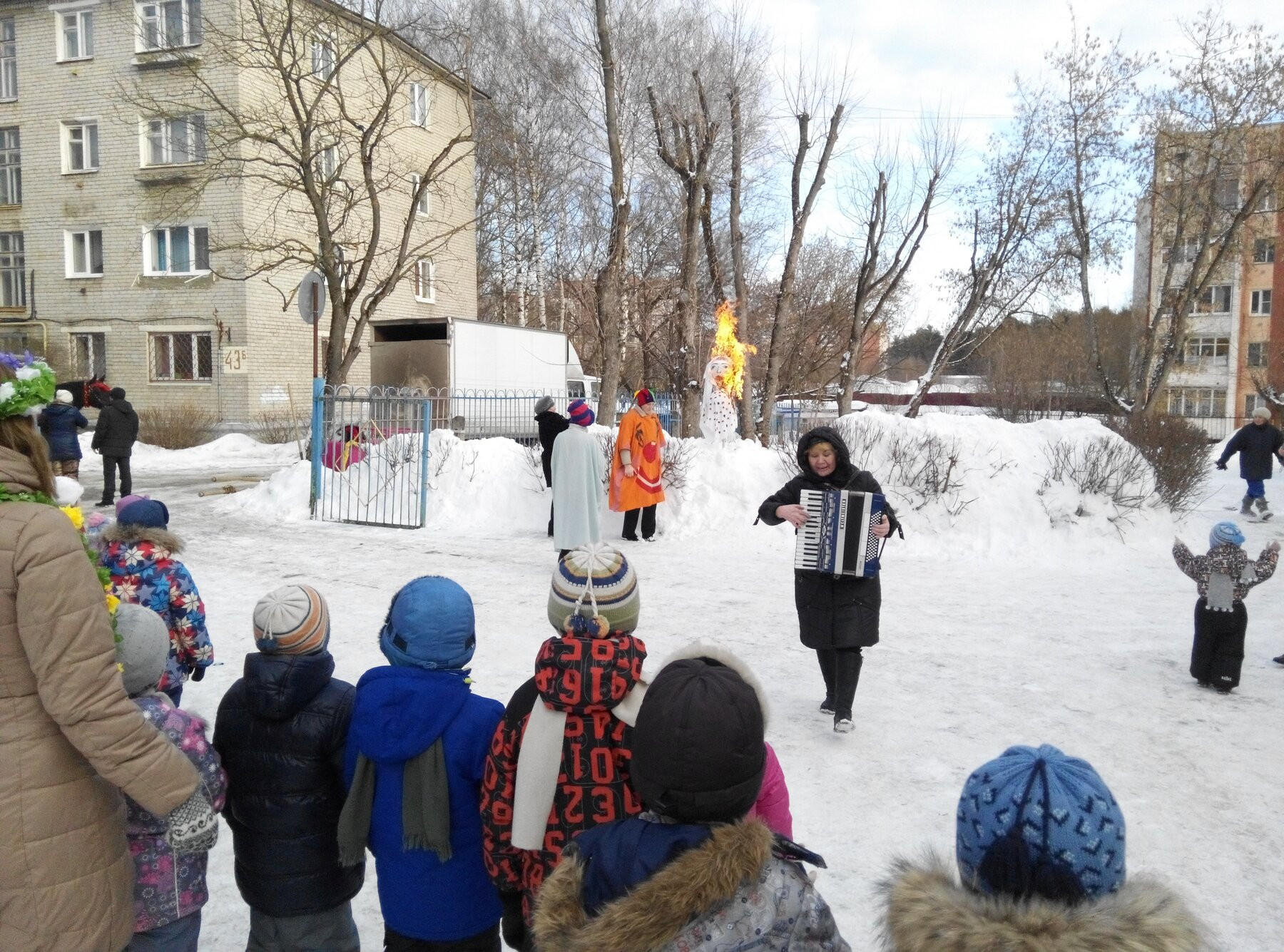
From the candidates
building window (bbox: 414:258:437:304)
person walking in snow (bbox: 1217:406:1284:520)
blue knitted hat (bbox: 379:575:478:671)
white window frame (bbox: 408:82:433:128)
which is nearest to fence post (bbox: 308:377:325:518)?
blue knitted hat (bbox: 379:575:478:671)

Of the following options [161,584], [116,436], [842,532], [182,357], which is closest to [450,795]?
[161,584]

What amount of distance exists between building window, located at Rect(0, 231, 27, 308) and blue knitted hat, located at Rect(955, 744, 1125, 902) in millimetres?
32986

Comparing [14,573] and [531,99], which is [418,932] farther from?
[531,99]

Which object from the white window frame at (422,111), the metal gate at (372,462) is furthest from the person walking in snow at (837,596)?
the white window frame at (422,111)

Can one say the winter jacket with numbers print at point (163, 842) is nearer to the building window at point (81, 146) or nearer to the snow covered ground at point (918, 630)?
the snow covered ground at point (918, 630)

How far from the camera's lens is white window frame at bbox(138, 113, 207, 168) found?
2633cm

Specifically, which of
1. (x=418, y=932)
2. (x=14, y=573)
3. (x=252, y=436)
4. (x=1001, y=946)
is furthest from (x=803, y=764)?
(x=252, y=436)

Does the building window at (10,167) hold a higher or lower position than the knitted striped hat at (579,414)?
higher

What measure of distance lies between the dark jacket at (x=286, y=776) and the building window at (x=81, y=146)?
3014 centimetres

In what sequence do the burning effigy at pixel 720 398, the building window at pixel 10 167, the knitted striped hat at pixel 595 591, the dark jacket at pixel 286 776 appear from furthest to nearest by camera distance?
the building window at pixel 10 167 → the burning effigy at pixel 720 398 → the knitted striped hat at pixel 595 591 → the dark jacket at pixel 286 776

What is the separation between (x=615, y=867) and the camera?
1.78 metres

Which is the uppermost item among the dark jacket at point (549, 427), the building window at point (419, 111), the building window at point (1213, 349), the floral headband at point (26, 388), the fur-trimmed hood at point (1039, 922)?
the building window at point (419, 111)

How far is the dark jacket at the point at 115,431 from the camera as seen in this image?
45.1 feet

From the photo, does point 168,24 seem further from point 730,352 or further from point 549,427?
point 549,427
